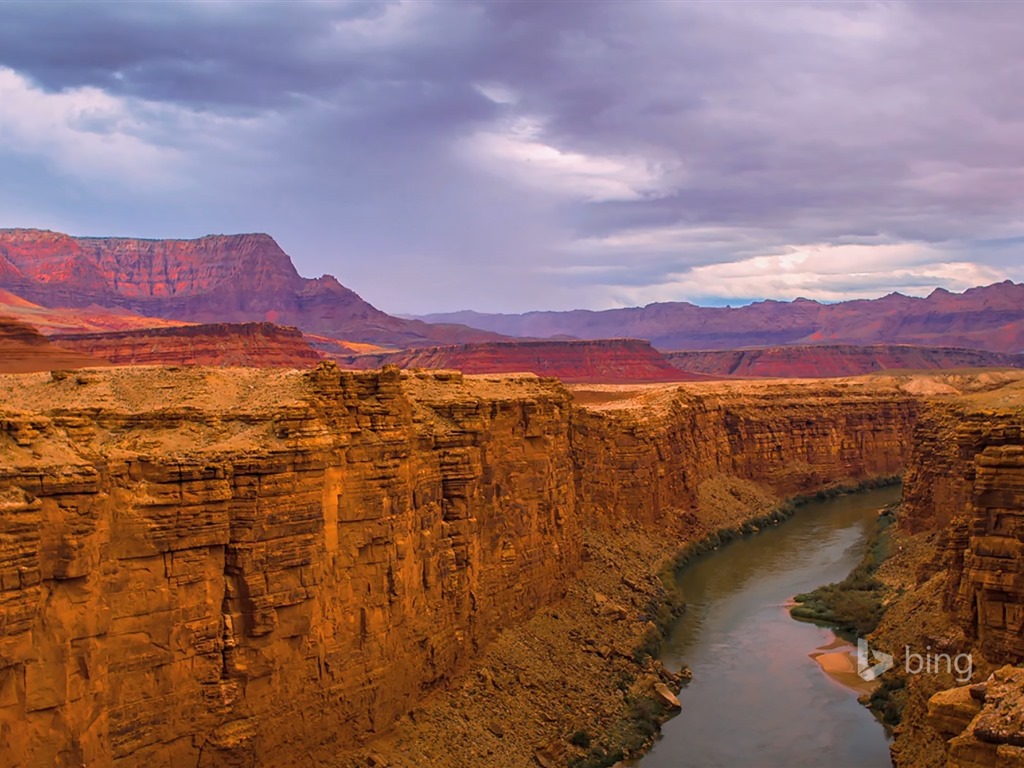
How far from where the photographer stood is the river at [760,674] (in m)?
26.8

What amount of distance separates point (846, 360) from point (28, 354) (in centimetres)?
12392

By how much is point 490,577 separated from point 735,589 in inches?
716

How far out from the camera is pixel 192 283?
149m

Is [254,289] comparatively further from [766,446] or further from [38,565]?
[38,565]

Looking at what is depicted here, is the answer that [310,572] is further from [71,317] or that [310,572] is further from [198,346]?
[71,317]

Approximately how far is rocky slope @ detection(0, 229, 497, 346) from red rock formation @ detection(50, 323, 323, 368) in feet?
176

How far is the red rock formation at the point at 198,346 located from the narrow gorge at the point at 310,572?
152 ft

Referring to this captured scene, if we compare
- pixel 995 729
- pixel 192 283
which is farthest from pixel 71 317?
pixel 995 729

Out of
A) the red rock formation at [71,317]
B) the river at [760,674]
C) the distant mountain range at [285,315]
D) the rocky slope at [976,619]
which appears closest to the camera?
the rocky slope at [976,619]

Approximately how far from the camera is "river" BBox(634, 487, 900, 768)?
26.8m

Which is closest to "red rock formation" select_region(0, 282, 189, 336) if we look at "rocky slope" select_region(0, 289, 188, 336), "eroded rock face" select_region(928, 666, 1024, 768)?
"rocky slope" select_region(0, 289, 188, 336)

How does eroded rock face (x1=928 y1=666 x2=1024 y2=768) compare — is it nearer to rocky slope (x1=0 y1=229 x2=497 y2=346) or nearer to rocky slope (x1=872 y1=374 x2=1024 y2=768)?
rocky slope (x1=872 y1=374 x2=1024 y2=768)

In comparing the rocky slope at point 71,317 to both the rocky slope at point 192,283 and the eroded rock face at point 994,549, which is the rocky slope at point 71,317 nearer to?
the rocky slope at point 192,283

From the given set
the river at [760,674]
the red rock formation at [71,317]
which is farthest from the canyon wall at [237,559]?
the red rock formation at [71,317]
